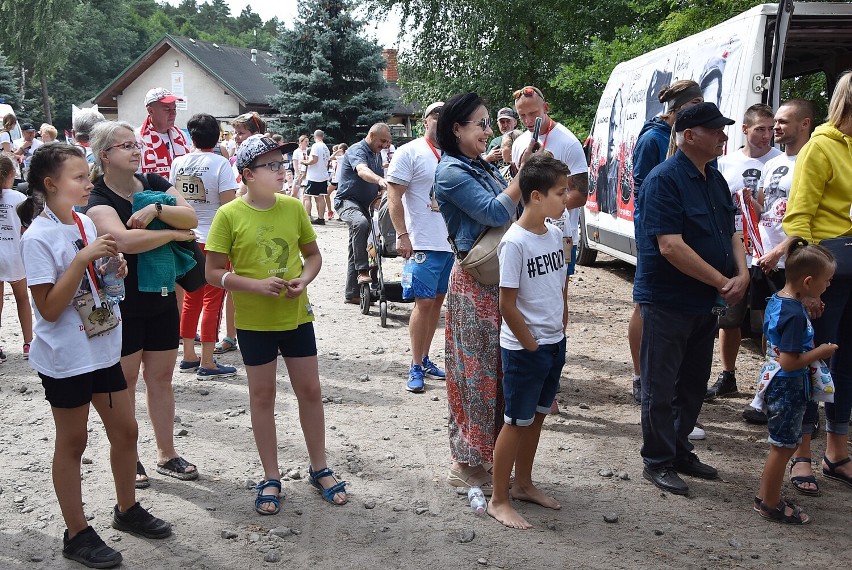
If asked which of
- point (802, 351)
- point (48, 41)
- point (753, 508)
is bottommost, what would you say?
point (753, 508)

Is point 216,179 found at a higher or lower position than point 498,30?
lower

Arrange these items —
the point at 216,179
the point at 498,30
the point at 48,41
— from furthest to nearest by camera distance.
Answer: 1. the point at 48,41
2. the point at 498,30
3. the point at 216,179

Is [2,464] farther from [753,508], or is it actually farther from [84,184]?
[753,508]

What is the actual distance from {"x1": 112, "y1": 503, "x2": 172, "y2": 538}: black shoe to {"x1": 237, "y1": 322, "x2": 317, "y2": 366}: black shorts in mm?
886

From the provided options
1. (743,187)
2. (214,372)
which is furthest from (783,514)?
(214,372)

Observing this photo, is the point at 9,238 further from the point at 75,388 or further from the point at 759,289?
the point at 759,289

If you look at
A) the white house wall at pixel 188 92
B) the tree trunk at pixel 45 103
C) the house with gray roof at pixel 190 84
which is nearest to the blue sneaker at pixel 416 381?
the house with gray roof at pixel 190 84

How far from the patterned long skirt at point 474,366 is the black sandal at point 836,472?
1.92m

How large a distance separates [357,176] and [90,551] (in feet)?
22.0

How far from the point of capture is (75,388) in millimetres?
3809

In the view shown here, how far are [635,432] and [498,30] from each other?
65.2 feet

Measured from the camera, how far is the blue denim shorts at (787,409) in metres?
4.26

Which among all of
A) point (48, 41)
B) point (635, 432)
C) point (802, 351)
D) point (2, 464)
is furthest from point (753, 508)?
point (48, 41)

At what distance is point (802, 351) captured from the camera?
4.23 m
